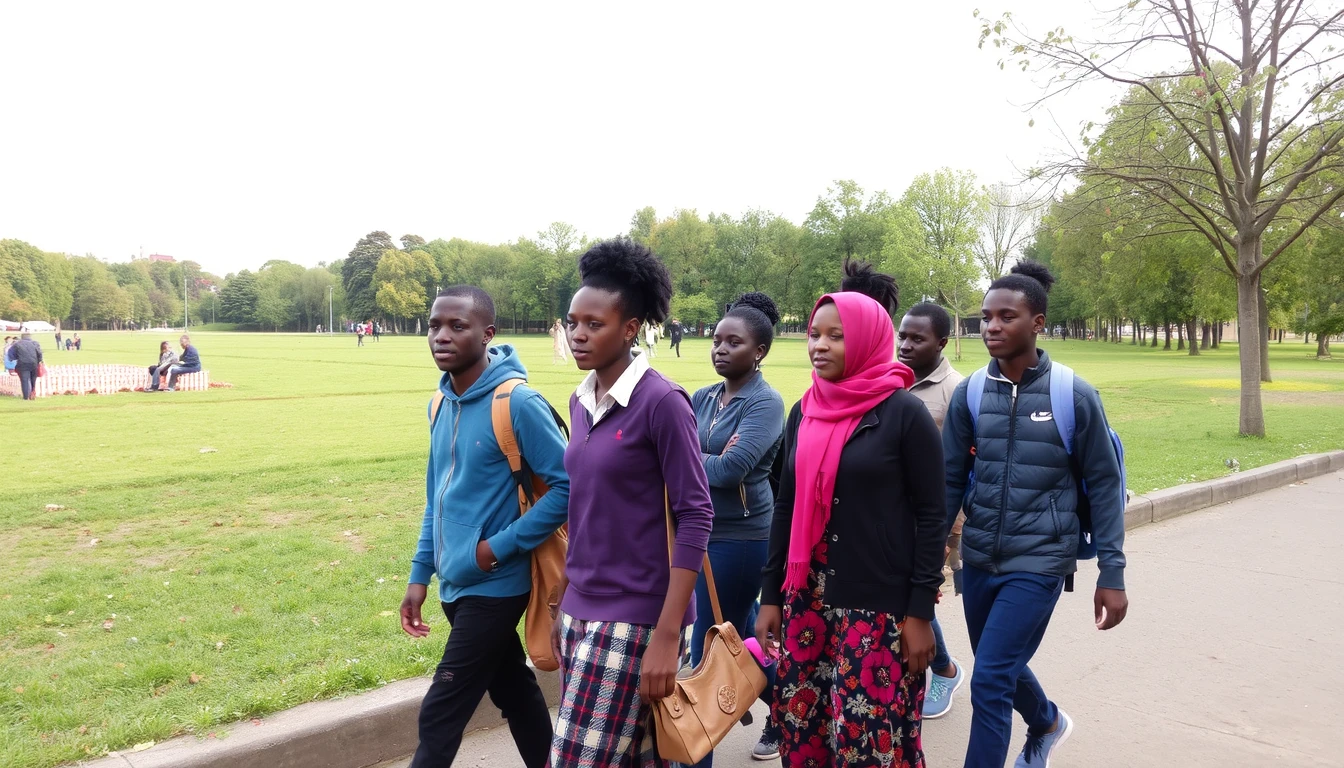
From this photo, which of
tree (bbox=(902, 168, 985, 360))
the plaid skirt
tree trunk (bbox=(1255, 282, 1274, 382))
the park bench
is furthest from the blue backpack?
tree (bbox=(902, 168, 985, 360))

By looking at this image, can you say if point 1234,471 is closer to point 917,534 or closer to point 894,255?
point 917,534

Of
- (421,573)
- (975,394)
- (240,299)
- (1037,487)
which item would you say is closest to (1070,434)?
(1037,487)

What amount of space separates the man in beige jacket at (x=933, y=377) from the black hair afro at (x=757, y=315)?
71 centimetres

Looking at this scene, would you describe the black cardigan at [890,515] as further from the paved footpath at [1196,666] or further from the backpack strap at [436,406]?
the paved footpath at [1196,666]

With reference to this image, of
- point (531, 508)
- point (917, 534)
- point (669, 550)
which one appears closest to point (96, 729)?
point (531, 508)

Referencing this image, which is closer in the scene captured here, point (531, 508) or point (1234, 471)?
point (531, 508)

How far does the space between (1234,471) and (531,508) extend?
10303 mm

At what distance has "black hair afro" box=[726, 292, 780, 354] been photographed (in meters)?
3.86

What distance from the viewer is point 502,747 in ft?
12.7

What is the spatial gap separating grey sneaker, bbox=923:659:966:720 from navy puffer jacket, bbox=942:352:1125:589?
1367mm

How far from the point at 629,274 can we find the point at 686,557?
828mm

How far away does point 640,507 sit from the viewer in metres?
2.52

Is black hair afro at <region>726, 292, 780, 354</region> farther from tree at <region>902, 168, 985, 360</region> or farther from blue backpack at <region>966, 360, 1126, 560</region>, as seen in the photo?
tree at <region>902, 168, 985, 360</region>

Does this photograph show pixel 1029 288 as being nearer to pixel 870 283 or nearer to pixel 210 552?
pixel 870 283
